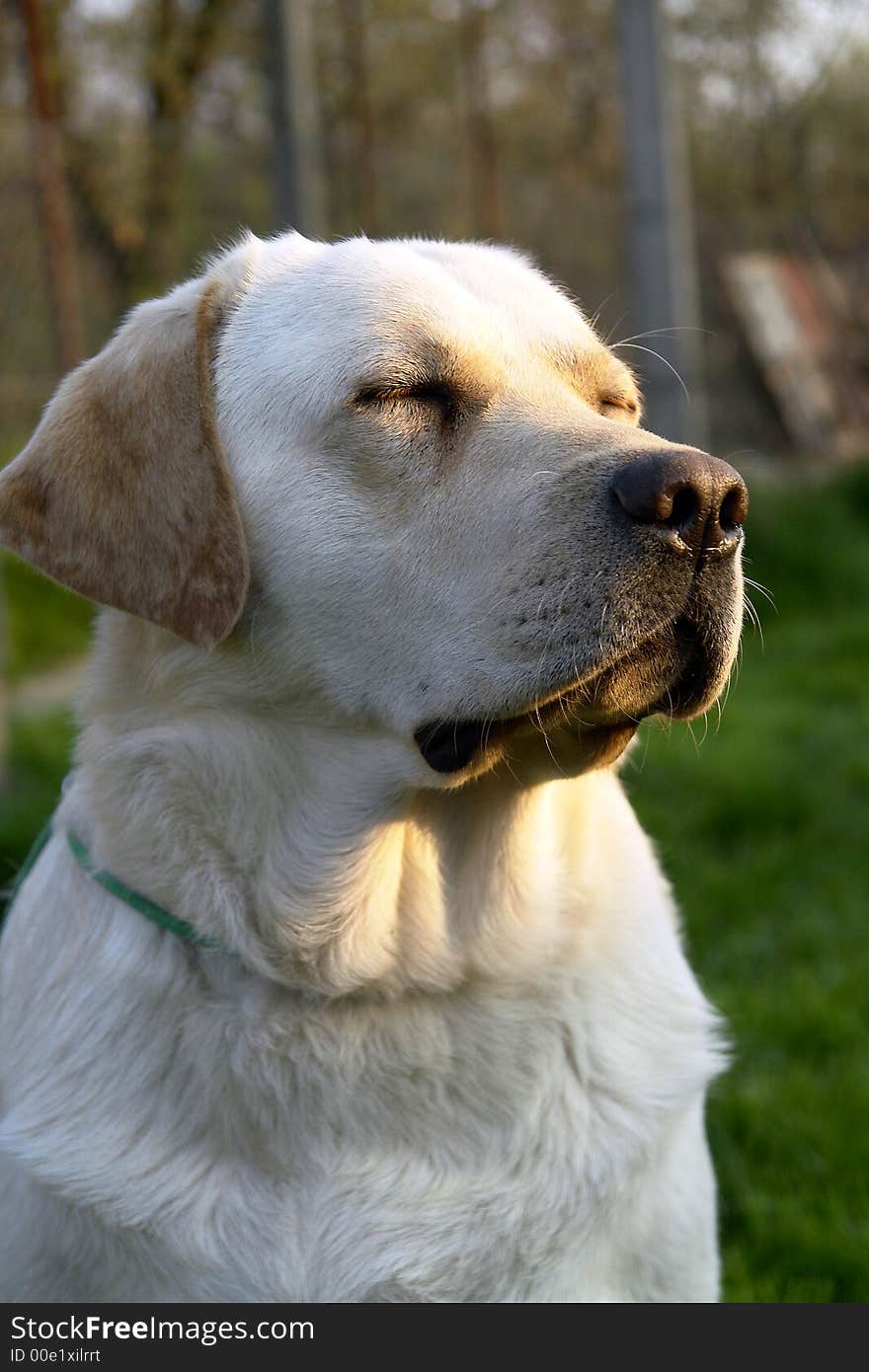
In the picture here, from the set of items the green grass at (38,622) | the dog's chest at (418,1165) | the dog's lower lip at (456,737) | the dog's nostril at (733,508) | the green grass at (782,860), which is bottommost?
the green grass at (38,622)

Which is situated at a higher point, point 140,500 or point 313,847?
point 140,500

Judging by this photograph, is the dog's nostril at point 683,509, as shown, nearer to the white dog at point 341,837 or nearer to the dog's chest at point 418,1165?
the white dog at point 341,837

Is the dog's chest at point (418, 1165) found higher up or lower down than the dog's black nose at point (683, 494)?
lower down

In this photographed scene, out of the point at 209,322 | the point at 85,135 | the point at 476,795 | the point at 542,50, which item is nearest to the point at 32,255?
the point at 85,135

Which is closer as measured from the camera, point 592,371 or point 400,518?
point 400,518

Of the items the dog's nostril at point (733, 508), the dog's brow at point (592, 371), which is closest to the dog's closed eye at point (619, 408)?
the dog's brow at point (592, 371)

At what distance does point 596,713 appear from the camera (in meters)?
2.16

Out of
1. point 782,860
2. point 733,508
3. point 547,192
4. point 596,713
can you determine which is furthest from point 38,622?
point 733,508

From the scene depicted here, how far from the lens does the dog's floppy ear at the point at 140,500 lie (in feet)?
7.32

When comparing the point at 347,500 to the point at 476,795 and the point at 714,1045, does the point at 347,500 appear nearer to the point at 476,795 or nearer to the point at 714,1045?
the point at 476,795

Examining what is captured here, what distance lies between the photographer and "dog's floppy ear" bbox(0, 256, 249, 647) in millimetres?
2230

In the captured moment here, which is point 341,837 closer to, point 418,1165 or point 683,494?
point 418,1165

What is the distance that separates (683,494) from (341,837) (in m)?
0.79

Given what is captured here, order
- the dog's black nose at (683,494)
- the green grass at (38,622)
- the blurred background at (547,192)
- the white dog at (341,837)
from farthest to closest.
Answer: the green grass at (38,622) → the blurred background at (547,192) → the white dog at (341,837) → the dog's black nose at (683,494)
